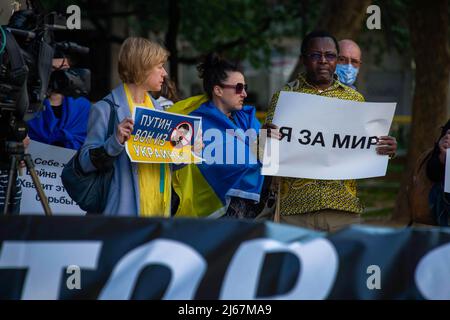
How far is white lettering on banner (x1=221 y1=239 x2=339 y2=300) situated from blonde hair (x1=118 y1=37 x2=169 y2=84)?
2011mm

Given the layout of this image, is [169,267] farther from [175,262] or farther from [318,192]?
[318,192]

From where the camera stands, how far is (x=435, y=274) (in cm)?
377

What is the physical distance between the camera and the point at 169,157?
5480 millimetres

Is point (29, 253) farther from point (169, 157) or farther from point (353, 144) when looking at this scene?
point (353, 144)

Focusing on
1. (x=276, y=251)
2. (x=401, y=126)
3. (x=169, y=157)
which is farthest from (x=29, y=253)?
(x=401, y=126)

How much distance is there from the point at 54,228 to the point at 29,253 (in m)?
0.13

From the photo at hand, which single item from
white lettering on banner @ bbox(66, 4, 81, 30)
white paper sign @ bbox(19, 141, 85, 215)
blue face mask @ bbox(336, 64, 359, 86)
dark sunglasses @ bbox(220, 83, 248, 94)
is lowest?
white paper sign @ bbox(19, 141, 85, 215)

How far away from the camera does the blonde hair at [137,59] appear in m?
5.48

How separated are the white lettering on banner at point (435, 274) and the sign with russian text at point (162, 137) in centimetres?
201

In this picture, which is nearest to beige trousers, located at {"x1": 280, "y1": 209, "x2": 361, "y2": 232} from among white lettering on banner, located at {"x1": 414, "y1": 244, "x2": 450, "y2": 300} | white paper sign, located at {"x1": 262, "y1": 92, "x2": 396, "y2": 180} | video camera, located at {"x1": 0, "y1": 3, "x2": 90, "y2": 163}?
white paper sign, located at {"x1": 262, "y1": 92, "x2": 396, "y2": 180}

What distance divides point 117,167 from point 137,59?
0.62 metres

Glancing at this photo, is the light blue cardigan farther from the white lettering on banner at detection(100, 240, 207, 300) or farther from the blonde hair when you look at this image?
the white lettering on banner at detection(100, 240, 207, 300)

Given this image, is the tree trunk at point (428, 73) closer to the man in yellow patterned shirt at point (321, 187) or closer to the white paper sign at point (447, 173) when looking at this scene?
the man in yellow patterned shirt at point (321, 187)

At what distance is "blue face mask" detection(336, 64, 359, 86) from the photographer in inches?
269
